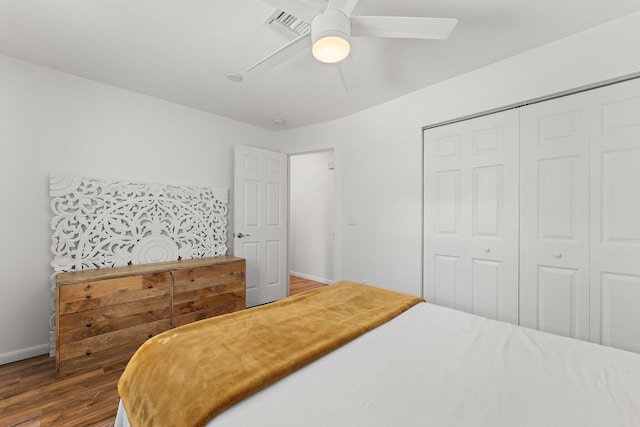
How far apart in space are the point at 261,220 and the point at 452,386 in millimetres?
3052

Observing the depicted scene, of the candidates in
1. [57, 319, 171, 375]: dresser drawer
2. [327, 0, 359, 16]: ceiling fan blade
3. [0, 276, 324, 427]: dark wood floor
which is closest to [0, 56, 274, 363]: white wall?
[0, 276, 324, 427]: dark wood floor

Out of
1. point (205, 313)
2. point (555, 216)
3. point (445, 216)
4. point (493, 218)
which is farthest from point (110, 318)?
point (555, 216)

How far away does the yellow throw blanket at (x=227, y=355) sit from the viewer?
88 cm

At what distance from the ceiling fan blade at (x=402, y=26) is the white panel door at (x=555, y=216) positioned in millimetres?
1348

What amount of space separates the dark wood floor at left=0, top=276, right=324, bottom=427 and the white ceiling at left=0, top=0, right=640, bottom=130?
8.00ft

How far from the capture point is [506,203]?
7.46 ft

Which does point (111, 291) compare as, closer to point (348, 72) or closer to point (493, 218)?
point (348, 72)

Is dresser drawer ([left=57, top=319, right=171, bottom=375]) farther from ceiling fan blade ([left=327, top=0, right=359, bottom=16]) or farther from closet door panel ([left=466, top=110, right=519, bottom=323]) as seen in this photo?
closet door panel ([left=466, top=110, right=519, bottom=323])

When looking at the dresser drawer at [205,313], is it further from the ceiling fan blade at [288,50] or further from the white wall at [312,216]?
the ceiling fan blade at [288,50]

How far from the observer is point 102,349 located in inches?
86.3

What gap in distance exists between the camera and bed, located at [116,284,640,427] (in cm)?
81

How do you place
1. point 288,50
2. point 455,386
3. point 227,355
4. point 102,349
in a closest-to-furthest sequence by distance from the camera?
1. point 455,386
2. point 227,355
3. point 288,50
4. point 102,349

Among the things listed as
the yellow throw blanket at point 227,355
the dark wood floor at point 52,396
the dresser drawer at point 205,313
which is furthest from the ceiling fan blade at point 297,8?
the dresser drawer at point 205,313

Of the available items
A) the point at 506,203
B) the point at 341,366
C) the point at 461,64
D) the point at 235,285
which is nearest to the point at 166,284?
the point at 235,285
